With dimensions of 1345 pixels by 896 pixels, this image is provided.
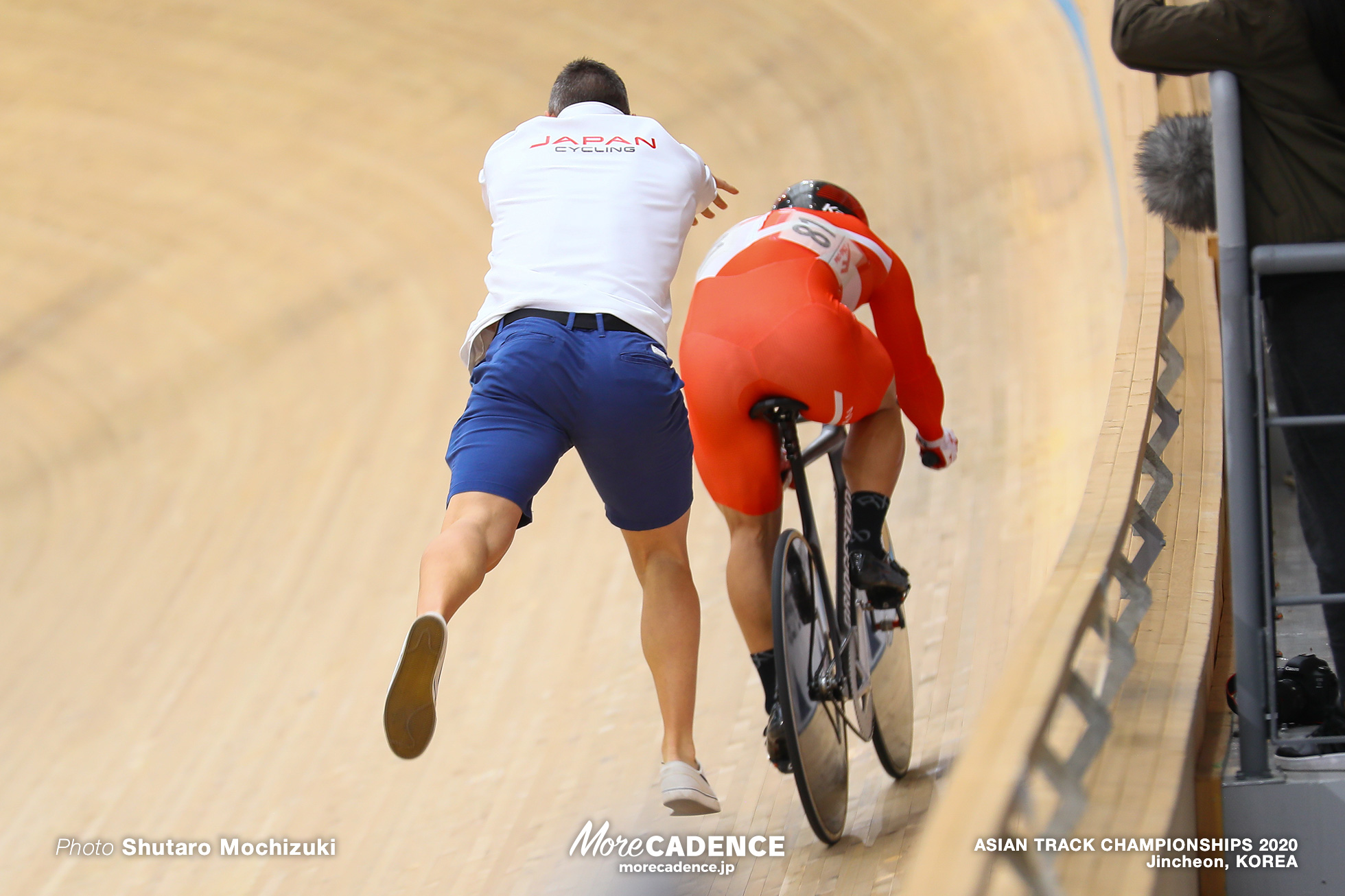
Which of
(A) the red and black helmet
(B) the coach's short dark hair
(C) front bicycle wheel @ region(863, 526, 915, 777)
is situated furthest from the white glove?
(B) the coach's short dark hair

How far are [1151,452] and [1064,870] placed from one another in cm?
104

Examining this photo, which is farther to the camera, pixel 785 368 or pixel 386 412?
pixel 386 412

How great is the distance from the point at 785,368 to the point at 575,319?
36cm

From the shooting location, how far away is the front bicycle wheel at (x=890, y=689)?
2.31 metres

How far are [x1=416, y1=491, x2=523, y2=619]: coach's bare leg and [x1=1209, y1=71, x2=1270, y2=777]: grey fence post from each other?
931 mm

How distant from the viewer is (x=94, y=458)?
208 inches

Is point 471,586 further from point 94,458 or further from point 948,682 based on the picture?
point 94,458

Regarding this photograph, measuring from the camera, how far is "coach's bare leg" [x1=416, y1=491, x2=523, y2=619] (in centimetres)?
162

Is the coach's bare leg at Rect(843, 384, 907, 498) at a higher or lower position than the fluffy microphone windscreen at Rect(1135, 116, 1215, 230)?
lower

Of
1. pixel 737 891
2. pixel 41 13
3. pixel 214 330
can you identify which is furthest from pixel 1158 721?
pixel 41 13

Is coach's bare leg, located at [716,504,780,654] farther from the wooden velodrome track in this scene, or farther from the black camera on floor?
the black camera on floor

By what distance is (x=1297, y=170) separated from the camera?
1.57 metres

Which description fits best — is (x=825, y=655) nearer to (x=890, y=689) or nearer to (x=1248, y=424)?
(x=890, y=689)

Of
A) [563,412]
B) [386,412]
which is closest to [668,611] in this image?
[563,412]
